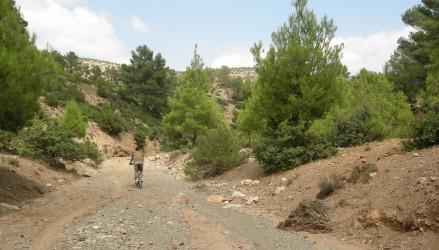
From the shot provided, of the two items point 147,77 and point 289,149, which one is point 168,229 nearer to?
point 289,149

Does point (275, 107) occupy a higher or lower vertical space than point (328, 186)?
higher

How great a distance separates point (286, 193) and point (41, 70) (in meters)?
9.23

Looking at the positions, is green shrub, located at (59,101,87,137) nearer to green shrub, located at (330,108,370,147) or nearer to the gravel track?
the gravel track

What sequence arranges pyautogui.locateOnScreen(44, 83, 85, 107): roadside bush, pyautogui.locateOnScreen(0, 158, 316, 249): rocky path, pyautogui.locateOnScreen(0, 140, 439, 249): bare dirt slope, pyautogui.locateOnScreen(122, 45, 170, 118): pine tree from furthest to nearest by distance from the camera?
pyautogui.locateOnScreen(122, 45, 170, 118): pine tree
pyautogui.locateOnScreen(44, 83, 85, 107): roadside bush
pyautogui.locateOnScreen(0, 140, 439, 249): bare dirt slope
pyautogui.locateOnScreen(0, 158, 316, 249): rocky path

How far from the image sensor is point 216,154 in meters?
20.8

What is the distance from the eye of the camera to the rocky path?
7.85m

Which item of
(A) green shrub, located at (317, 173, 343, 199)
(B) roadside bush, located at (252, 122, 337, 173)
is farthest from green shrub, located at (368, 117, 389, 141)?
(A) green shrub, located at (317, 173, 343, 199)

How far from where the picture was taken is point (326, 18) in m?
17.3

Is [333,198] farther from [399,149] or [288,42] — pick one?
[288,42]

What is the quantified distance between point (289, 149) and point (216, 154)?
524cm

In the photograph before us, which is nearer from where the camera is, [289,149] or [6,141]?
[289,149]

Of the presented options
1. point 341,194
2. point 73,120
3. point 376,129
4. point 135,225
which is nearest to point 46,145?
point 135,225

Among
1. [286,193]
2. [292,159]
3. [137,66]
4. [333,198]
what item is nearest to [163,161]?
[292,159]

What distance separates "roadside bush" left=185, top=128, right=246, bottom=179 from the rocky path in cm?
657
